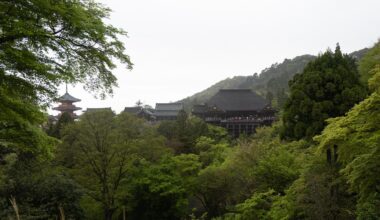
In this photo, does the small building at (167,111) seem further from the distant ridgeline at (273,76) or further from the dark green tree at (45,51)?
the dark green tree at (45,51)

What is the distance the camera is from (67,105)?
46.2 metres

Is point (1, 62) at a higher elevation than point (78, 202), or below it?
higher

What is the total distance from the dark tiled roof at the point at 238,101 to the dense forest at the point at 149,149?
1289cm

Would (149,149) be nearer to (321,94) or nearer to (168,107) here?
(321,94)

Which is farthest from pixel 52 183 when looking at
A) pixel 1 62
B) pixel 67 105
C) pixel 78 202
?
pixel 67 105

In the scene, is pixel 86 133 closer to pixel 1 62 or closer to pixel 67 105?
pixel 1 62

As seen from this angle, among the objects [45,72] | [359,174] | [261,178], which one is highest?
[45,72]

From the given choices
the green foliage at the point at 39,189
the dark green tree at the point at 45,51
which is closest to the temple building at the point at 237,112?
the green foliage at the point at 39,189

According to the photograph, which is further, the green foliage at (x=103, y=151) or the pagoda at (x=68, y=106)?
the pagoda at (x=68, y=106)

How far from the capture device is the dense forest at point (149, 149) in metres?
5.19

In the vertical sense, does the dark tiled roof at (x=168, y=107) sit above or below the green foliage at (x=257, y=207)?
above

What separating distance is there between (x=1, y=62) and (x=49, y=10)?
989 mm

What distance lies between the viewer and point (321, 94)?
40.5ft

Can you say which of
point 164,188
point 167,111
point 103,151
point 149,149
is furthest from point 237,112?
point 103,151
